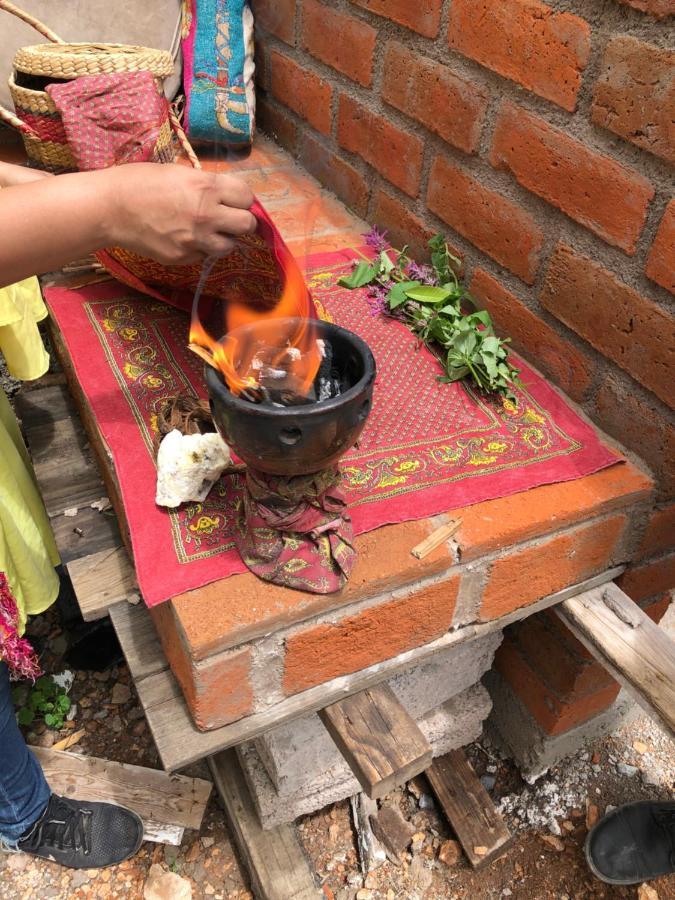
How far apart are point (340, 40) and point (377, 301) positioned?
73 centimetres

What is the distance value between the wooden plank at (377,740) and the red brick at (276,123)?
174 cm

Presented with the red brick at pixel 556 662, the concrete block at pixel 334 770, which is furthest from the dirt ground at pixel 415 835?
the red brick at pixel 556 662

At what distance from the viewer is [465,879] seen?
1842 mm

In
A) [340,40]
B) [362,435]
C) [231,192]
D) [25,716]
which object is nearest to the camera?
[231,192]

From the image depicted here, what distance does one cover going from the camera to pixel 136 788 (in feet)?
6.00

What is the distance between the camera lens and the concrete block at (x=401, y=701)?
1.63m

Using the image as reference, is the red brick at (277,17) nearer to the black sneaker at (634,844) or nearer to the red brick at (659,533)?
the red brick at (659,533)

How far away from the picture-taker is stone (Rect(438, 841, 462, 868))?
1.88m

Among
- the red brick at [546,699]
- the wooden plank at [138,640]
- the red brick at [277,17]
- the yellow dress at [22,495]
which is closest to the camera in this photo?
the wooden plank at [138,640]

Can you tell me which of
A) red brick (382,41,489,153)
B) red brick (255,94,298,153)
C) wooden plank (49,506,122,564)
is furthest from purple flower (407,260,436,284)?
wooden plank (49,506,122,564)

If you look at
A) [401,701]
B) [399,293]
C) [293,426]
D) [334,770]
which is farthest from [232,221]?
[334,770]

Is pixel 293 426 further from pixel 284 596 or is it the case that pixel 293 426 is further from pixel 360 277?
pixel 360 277

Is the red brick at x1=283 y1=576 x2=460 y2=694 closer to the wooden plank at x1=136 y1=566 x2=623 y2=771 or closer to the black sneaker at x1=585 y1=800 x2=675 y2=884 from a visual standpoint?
the wooden plank at x1=136 y1=566 x2=623 y2=771

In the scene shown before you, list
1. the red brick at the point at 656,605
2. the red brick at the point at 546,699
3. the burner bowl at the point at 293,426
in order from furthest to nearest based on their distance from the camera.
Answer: the red brick at the point at 546,699 < the red brick at the point at 656,605 < the burner bowl at the point at 293,426
